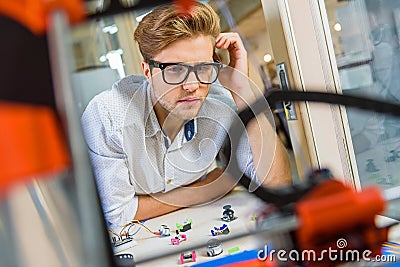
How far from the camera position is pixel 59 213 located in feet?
0.86

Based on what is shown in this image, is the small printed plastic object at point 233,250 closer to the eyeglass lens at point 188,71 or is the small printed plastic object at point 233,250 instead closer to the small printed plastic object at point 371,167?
the eyeglass lens at point 188,71

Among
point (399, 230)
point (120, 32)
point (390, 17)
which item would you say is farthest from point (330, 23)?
point (399, 230)

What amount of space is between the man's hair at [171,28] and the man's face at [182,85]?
0.01m

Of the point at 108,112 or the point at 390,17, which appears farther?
the point at 390,17

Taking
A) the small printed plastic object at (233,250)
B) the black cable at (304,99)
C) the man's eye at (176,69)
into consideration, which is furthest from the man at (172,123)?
the black cable at (304,99)

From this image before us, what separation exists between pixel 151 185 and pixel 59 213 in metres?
0.89

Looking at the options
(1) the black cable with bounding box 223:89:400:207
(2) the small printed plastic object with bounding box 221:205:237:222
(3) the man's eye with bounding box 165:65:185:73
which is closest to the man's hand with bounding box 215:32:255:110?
(3) the man's eye with bounding box 165:65:185:73

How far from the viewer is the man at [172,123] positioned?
1.08 m

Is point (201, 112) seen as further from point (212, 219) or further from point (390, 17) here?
point (390, 17)

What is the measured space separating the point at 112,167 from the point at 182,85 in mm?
250

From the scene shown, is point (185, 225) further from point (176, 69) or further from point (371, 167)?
point (371, 167)

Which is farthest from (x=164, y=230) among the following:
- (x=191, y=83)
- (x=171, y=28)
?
(x=171, y=28)

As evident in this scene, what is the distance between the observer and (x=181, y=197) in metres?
1.13

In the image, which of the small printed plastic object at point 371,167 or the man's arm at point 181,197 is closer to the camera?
the man's arm at point 181,197
